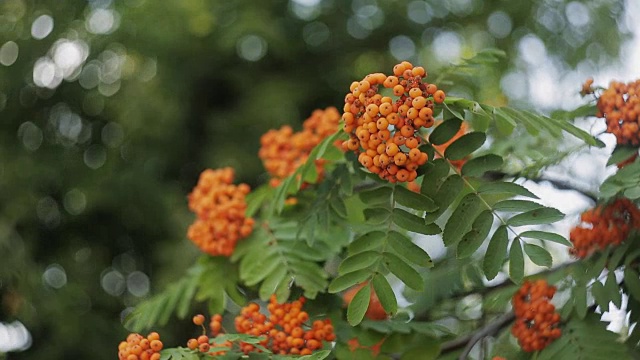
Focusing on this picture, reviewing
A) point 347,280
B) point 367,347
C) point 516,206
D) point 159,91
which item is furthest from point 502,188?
point 159,91

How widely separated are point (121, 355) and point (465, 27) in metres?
2.11

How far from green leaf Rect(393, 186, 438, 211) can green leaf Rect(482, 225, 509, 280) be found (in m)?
0.09

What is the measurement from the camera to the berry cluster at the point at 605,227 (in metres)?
1.26

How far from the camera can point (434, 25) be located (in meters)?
2.92

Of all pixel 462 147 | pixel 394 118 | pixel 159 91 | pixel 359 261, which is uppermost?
pixel 394 118

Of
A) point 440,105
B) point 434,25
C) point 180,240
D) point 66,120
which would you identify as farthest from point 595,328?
point 66,120

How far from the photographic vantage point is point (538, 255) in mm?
1126

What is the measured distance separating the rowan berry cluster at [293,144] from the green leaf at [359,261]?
0.41 meters

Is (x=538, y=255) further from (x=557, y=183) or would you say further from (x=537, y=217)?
(x=557, y=183)

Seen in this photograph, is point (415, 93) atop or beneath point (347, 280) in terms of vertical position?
atop

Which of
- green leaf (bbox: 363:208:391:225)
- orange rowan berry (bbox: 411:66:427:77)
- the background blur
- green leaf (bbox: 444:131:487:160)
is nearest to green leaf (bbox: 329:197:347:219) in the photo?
green leaf (bbox: 363:208:391:225)

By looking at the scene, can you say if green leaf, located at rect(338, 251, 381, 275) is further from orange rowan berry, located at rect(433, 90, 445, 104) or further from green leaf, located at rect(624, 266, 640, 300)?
green leaf, located at rect(624, 266, 640, 300)

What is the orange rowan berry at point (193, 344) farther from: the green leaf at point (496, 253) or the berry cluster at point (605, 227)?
the berry cluster at point (605, 227)

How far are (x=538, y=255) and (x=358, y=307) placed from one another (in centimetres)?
24
